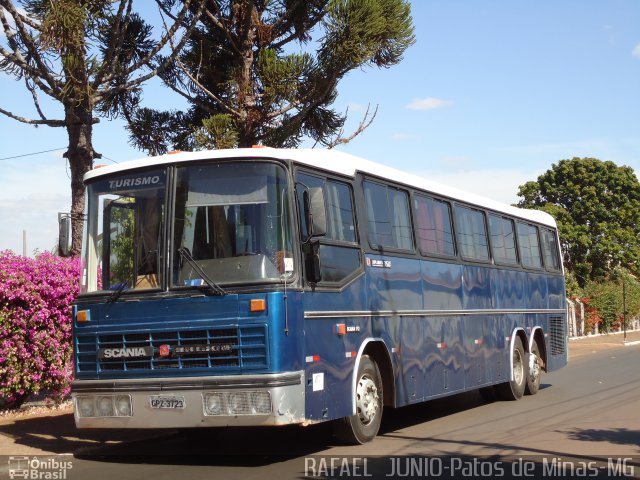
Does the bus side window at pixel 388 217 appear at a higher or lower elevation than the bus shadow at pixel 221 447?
higher

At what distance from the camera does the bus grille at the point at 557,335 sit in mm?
18719

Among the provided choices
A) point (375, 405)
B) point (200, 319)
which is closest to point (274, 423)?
point (200, 319)

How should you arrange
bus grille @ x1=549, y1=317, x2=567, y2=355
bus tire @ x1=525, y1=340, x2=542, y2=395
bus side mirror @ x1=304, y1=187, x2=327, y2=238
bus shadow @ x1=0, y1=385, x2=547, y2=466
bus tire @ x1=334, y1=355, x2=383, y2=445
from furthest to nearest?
bus grille @ x1=549, y1=317, x2=567, y2=355, bus tire @ x1=525, y1=340, x2=542, y2=395, bus tire @ x1=334, y1=355, x2=383, y2=445, bus shadow @ x1=0, y1=385, x2=547, y2=466, bus side mirror @ x1=304, y1=187, x2=327, y2=238

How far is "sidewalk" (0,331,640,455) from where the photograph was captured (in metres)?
10.8

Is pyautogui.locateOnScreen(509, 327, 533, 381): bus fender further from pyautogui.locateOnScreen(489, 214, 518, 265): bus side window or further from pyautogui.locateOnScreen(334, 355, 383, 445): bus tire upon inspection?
pyautogui.locateOnScreen(334, 355, 383, 445): bus tire

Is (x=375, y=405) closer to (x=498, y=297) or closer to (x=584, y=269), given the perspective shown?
(x=498, y=297)

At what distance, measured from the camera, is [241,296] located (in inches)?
361

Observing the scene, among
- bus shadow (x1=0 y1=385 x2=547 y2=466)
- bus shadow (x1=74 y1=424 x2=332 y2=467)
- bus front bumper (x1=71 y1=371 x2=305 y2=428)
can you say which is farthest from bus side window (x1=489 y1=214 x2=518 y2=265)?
bus front bumper (x1=71 y1=371 x2=305 y2=428)

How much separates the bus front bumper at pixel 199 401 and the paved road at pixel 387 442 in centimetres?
50

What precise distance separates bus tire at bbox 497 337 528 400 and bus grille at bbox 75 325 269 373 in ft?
26.9

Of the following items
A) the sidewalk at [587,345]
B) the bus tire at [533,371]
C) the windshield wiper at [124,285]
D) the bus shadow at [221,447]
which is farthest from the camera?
the sidewalk at [587,345]

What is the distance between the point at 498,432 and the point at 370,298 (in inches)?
97.7

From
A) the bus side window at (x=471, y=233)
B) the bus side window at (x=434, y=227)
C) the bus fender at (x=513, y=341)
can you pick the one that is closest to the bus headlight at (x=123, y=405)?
the bus side window at (x=434, y=227)

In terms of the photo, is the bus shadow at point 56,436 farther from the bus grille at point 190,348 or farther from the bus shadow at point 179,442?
the bus grille at point 190,348
